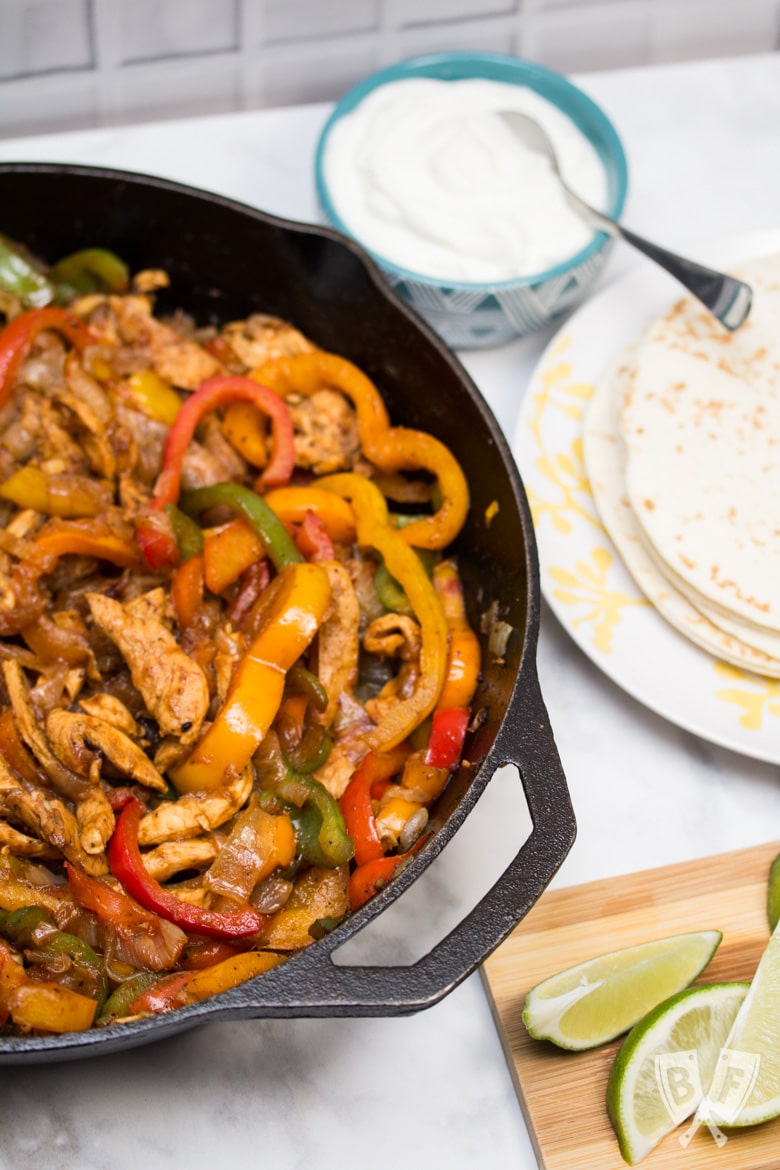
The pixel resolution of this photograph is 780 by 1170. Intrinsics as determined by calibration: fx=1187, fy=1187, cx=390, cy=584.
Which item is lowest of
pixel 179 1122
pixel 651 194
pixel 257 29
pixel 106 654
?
pixel 179 1122

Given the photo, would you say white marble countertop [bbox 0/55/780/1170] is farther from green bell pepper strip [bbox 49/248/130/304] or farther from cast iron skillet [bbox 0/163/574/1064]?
green bell pepper strip [bbox 49/248/130/304]

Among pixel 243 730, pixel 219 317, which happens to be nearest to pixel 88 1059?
pixel 243 730

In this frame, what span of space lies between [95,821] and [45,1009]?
0.34 meters

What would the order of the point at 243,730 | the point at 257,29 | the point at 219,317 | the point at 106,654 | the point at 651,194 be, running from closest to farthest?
the point at 243,730, the point at 106,654, the point at 219,317, the point at 257,29, the point at 651,194

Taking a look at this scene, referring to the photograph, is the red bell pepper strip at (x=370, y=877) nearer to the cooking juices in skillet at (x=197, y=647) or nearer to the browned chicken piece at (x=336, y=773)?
the cooking juices in skillet at (x=197, y=647)

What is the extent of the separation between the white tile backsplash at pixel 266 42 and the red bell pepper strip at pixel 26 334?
97cm

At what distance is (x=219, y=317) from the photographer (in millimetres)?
3018

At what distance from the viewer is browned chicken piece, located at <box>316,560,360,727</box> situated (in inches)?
95.5

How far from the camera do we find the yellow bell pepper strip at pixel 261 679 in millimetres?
2199

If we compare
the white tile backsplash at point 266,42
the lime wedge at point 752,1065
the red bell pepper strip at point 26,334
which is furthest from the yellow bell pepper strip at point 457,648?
the white tile backsplash at point 266,42

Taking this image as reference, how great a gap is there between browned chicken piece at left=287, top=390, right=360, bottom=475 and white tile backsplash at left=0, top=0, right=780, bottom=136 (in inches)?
49.3

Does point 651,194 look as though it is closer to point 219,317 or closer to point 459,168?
point 459,168

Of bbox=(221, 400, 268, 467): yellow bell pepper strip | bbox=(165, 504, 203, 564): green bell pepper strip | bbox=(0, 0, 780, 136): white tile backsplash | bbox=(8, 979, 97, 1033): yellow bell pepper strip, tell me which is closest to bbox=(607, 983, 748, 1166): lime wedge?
bbox=(8, 979, 97, 1033): yellow bell pepper strip

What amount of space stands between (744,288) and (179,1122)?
224 centimetres
